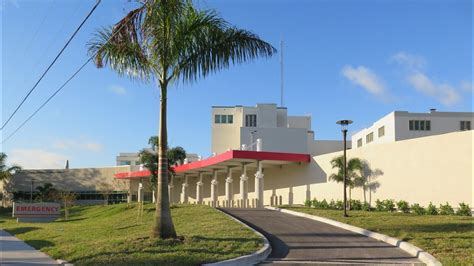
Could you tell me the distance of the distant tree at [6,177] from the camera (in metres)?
69.1

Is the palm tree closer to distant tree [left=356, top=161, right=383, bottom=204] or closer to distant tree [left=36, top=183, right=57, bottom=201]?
distant tree [left=356, top=161, right=383, bottom=204]

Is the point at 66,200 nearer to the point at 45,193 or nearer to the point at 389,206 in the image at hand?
the point at 45,193

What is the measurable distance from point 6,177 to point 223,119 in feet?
102

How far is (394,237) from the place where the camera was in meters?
15.1

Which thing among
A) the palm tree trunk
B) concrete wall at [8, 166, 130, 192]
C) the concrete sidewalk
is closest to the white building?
concrete wall at [8, 166, 130, 192]

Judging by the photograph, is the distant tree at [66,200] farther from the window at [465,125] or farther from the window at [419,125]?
the window at [465,125]

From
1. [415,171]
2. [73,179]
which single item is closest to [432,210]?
[415,171]

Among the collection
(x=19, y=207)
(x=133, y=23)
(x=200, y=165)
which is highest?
(x=133, y=23)

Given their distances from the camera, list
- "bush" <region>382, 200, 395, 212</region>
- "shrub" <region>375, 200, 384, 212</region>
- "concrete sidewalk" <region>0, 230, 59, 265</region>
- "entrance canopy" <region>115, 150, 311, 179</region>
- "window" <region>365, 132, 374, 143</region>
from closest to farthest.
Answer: "concrete sidewalk" <region>0, 230, 59, 265</region> < "bush" <region>382, 200, 395, 212</region> < "shrub" <region>375, 200, 384, 212</region> < "entrance canopy" <region>115, 150, 311, 179</region> < "window" <region>365, 132, 374, 143</region>

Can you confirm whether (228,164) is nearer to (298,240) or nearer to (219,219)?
(219,219)

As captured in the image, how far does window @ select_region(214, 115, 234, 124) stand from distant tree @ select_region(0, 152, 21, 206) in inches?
1088

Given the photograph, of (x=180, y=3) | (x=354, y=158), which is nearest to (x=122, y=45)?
(x=180, y=3)

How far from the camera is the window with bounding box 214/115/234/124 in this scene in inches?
2405

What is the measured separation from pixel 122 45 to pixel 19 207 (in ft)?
79.2
